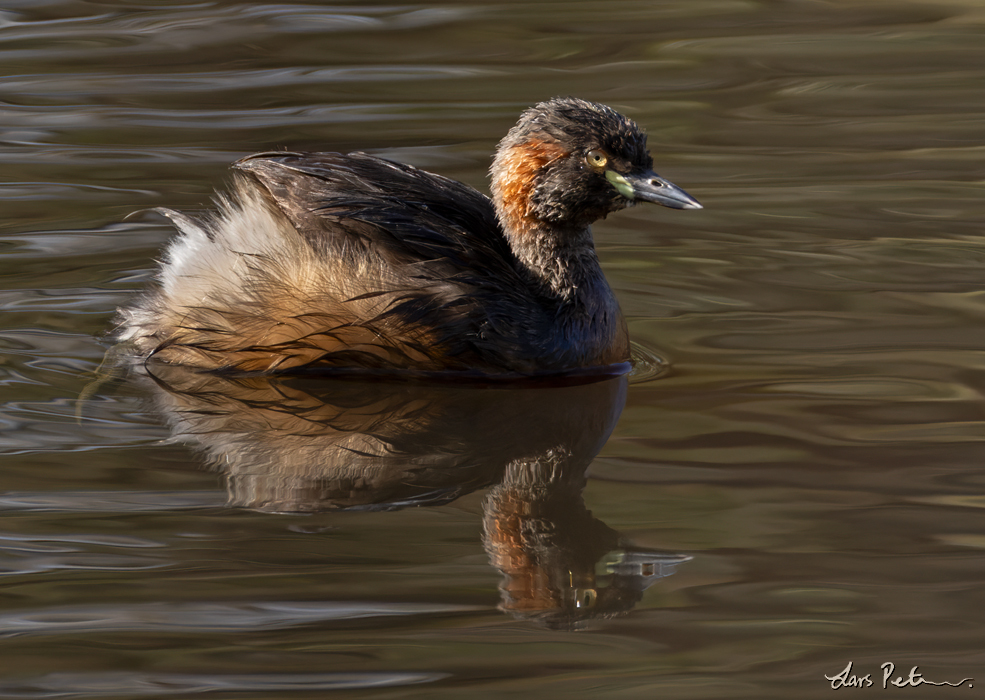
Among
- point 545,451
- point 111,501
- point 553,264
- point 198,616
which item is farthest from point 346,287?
point 198,616

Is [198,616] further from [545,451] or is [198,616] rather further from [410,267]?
[410,267]

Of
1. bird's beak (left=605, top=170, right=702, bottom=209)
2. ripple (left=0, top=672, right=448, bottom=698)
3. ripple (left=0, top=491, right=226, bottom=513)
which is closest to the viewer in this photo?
ripple (left=0, top=672, right=448, bottom=698)

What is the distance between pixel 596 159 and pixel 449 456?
1.45 metres

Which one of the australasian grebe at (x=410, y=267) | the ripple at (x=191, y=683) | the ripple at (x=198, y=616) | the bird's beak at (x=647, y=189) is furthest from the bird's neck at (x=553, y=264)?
the ripple at (x=191, y=683)

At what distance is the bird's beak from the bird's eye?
0.04 meters

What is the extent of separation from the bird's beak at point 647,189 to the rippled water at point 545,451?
65 centimetres

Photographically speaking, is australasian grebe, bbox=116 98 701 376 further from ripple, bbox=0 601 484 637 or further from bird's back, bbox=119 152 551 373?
ripple, bbox=0 601 484 637

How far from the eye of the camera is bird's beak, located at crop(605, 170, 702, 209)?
5199 mm

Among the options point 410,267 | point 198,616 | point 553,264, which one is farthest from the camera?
point 553,264

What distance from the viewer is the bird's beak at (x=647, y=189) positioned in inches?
205

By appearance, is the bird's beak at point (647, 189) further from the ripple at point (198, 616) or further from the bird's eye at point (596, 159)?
the ripple at point (198, 616)

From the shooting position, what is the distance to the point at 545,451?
457cm

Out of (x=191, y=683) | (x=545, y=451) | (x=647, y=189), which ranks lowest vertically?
(x=191, y=683)

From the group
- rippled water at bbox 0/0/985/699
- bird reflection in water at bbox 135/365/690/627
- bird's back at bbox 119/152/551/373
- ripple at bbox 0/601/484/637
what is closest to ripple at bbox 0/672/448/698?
rippled water at bbox 0/0/985/699
